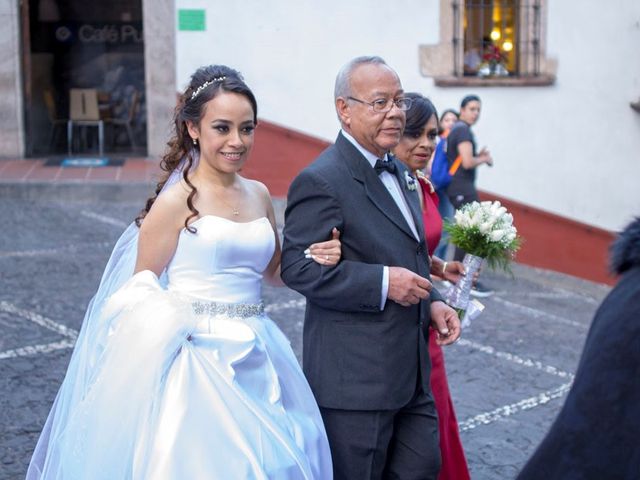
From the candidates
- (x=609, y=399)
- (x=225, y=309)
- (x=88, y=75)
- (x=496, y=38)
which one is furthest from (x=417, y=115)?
(x=88, y=75)

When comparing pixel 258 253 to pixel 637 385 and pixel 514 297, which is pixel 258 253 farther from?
pixel 514 297

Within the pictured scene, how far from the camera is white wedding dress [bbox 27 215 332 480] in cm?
346

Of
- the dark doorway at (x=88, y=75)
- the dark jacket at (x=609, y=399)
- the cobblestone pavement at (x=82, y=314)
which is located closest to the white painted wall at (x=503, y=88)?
the cobblestone pavement at (x=82, y=314)

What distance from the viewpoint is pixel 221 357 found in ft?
11.9

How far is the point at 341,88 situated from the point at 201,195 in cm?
62

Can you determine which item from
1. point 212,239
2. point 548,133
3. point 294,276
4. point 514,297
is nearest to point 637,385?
point 294,276

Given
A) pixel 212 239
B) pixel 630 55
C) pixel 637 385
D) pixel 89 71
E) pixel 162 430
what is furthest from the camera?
pixel 89 71

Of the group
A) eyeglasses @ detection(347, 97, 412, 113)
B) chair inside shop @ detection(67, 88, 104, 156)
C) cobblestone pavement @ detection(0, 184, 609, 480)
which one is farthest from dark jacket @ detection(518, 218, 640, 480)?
chair inside shop @ detection(67, 88, 104, 156)

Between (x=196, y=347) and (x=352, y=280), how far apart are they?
0.59 meters

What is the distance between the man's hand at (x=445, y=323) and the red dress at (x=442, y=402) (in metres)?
0.36

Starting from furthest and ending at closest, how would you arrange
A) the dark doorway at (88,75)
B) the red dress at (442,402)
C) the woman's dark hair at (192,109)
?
the dark doorway at (88,75)
the red dress at (442,402)
the woman's dark hair at (192,109)

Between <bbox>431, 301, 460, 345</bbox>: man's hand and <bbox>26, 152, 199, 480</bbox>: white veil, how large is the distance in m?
0.99

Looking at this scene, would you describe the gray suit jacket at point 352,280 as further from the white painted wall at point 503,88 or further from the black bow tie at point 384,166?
the white painted wall at point 503,88

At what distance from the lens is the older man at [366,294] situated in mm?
3566
